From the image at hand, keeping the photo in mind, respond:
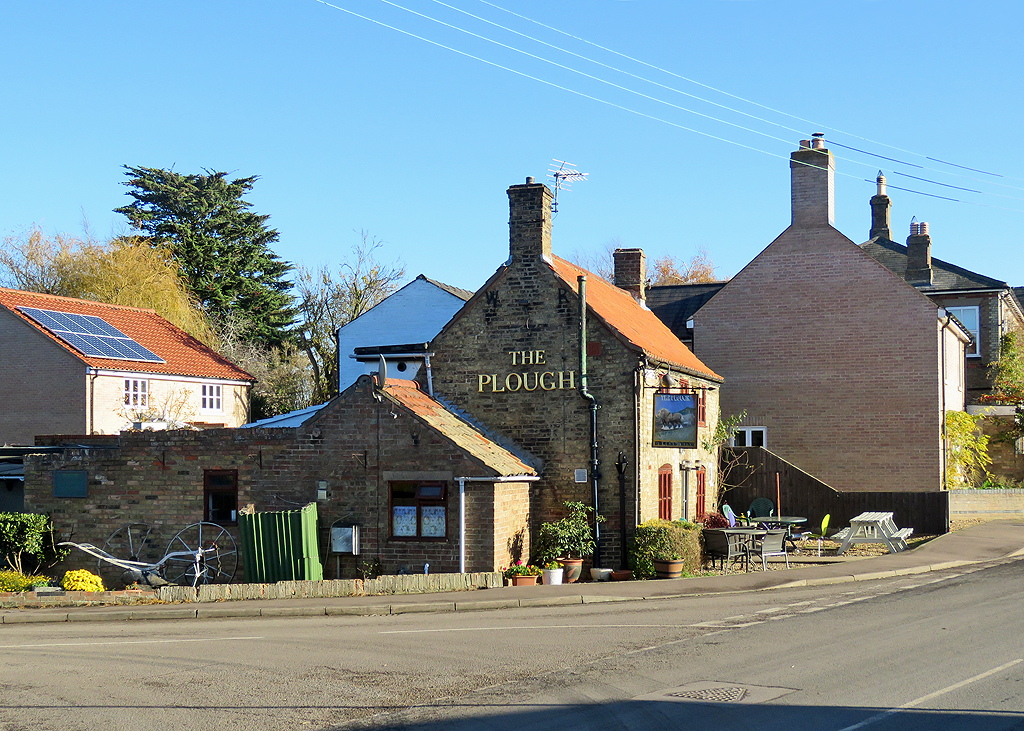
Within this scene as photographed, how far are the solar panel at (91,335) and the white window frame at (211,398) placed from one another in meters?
2.94

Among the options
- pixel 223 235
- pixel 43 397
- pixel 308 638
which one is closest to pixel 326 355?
pixel 223 235

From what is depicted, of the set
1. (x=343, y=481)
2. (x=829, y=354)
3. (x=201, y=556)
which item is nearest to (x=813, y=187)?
(x=829, y=354)

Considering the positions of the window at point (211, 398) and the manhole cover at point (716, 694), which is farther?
the window at point (211, 398)

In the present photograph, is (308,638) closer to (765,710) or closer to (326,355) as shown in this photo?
(765,710)

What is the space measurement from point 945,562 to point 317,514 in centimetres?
1389

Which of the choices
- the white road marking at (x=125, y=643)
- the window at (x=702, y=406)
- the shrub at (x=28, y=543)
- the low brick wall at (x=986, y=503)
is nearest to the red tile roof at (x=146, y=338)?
the shrub at (x=28, y=543)

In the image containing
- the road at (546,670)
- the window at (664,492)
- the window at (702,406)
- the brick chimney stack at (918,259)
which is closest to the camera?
the road at (546,670)

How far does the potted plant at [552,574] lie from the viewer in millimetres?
20547

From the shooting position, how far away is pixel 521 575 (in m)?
20.0

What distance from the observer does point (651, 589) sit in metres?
19.0

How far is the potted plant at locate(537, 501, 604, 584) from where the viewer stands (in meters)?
21.2

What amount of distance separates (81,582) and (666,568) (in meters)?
12.1

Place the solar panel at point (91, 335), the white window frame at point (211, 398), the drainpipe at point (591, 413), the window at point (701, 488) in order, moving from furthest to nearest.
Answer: the white window frame at point (211, 398) < the solar panel at point (91, 335) < the window at point (701, 488) < the drainpipe at point (591, 413)

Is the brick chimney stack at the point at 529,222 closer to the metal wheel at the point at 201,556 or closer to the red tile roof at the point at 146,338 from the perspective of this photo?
the metal wheel at the point at 201,556
